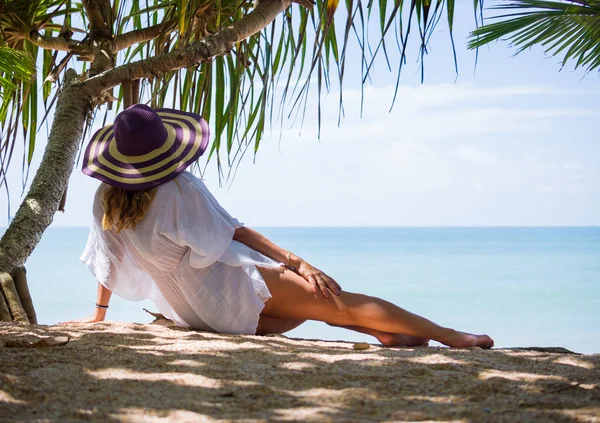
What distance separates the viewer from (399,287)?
15969 millimetres

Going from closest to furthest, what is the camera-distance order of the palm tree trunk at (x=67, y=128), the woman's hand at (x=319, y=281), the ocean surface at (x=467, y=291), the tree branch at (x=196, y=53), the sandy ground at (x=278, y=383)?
the sandy ground at (x=278, y=383) < the woman's hand at (x=319, y=281) < the palm tree trunk at (x=67, y=128) < the tree branch at (x=196, y=53) < the ocean surface at (x=467, y=291)

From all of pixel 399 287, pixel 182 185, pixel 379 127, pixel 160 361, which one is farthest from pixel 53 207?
pixel 379 127

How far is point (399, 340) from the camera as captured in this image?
2.26 meters

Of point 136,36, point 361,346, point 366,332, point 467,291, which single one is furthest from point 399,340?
point 467,291

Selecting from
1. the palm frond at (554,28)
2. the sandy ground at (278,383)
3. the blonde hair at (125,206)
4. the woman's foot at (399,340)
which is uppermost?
the palm frond at (554,28)

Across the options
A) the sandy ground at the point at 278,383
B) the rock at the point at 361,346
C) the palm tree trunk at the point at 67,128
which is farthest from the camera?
the palm tree trunk at the point at 67,128

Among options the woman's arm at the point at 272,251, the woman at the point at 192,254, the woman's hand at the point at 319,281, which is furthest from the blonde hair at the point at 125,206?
the woman's hand at the point at 319,281

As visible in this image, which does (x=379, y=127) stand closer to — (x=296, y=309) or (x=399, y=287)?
(x=399, y=287)

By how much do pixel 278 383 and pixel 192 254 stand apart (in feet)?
2.60

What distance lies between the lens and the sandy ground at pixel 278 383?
4.15 feet

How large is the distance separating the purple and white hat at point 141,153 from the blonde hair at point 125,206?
38mm

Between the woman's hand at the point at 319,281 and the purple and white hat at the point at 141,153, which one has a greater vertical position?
the purple and white hat at the point at 141,153

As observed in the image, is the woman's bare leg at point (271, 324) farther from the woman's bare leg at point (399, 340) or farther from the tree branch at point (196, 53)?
the tree branch at point (196, 53)

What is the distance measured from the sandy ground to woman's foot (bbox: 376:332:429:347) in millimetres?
269
